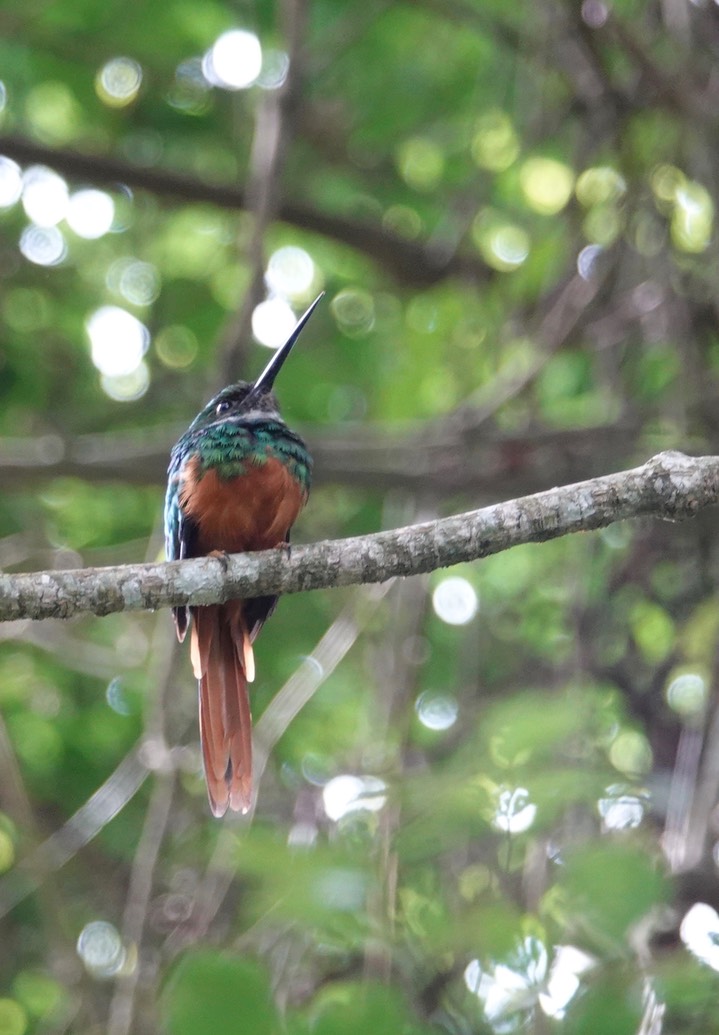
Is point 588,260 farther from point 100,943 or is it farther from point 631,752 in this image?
point 100,943

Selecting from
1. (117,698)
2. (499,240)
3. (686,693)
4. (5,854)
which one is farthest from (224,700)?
(499,240)

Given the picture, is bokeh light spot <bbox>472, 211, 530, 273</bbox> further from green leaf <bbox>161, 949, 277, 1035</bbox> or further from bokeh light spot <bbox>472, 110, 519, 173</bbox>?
green leaf <bbox>161, 949, 277, 1035</bbox>

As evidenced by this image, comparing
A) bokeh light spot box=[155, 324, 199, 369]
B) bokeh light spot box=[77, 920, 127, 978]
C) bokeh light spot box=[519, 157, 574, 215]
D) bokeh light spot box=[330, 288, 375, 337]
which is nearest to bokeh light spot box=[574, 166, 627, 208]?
bokeh light spot box=[519, 157, 574, 215]

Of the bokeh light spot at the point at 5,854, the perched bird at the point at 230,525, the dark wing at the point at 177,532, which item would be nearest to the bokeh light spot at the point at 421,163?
the perched bird at the point at 230,525

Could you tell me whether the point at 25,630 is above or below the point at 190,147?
below

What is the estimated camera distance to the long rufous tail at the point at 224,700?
2775 millimetres

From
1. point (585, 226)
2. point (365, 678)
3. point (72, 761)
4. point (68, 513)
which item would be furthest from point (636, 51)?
point (72, 761)

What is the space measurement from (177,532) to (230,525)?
22cm

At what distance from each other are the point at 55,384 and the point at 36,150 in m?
0.89

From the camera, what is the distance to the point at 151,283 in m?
4.87

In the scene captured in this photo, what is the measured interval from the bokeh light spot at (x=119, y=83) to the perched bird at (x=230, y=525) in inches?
65.4

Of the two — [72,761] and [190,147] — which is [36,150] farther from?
[72,761]

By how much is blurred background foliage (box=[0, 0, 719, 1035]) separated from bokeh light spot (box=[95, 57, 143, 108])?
16 millimetres

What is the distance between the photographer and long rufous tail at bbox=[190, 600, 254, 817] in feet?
9.11
